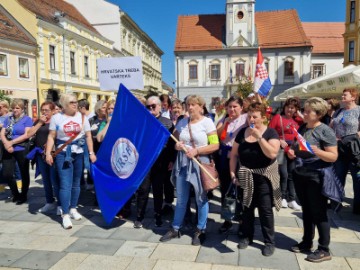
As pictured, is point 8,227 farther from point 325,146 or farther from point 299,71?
point 299,71

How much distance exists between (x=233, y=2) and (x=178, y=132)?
128ft

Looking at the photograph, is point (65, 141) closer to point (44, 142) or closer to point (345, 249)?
point (44, 142)

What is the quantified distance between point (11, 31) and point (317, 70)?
122ft

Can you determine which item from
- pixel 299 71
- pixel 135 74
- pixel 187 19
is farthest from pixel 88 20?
pixel 135 74

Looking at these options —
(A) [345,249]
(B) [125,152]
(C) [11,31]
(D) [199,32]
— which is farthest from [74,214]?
(D) [199,32]

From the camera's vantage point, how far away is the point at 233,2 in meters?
39.5

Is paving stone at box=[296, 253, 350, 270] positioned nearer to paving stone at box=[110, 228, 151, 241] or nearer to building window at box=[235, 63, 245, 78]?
paving stone at box=[110, 228, 151, 241]

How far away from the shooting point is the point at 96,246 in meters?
4.01

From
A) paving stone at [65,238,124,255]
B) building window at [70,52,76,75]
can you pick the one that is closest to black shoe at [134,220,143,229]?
paving stone at [65,238,124,255]

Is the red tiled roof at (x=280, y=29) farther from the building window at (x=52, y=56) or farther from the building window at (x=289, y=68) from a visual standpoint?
the building window at (x=52, y=56)

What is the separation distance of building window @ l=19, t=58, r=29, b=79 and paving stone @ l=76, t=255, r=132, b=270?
20.4m

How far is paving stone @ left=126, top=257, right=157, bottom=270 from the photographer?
347 centimetres

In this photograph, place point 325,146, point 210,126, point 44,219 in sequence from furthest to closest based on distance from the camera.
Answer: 1. point 44,219
2. point 210,126
3. point 325,146

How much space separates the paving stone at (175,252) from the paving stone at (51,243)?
113 cm
